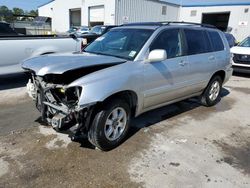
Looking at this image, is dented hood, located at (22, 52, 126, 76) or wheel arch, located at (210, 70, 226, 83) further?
wheel arch, located at (210, 70, 226, 83)

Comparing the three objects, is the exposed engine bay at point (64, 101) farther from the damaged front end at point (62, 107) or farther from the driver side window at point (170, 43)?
the driver side window at point (170, 43)

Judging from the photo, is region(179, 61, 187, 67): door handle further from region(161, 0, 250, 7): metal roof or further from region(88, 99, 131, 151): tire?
region(161, 0, 250, 7): metal roof

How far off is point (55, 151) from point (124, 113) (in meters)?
1.18

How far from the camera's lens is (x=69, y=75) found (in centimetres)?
361

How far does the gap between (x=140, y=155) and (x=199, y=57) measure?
2581 millimetres

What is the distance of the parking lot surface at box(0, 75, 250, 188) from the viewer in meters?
3.32

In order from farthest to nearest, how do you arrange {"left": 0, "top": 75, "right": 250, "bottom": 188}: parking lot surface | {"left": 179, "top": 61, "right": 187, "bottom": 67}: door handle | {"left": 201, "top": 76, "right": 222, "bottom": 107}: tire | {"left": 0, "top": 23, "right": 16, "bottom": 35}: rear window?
{"left": 0, "top": 23, "right": 16, "bottom": 35}: rear window → {"left": 201, "top": 76, "right": 222, "bottom": 107}: tire → {"left": 179, "top": 61, "right": 187, "bottom": 67}: door handle → {"left": 0, "top": 75, "right": 250, "bottom": 188}: parking lot surface

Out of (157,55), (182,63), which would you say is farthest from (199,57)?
(157,55)

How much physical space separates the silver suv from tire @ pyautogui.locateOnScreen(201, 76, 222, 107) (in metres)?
0.48

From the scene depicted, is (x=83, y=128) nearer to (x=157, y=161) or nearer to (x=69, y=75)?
(x=69, y=75)

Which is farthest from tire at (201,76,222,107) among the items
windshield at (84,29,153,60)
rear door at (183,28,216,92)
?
windshield at (84,29,153,60)

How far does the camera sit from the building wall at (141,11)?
2531 centimetres

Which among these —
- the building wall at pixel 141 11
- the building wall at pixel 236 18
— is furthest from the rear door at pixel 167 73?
the building wall at pixel 236 18

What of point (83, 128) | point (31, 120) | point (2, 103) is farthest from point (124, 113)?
point (2, 103)
